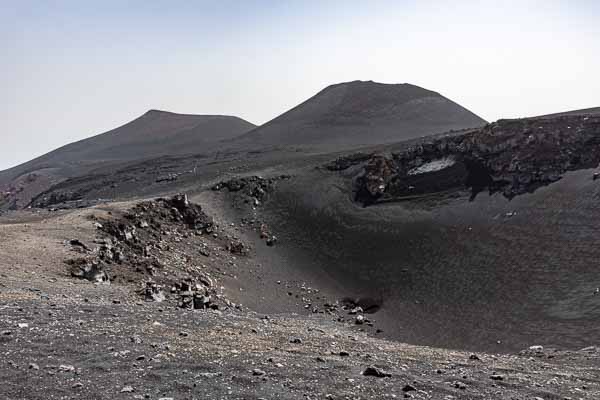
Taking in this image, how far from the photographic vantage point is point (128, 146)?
368ft

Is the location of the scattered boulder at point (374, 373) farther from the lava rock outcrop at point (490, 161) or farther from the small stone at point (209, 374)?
the lava rock outcrop at point (490, 161)

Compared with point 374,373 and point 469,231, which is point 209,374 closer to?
point 374,373

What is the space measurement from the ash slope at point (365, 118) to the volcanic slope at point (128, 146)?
14115mm

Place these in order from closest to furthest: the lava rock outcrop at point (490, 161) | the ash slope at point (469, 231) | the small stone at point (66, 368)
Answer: the small stone at point (66, 368) < the ash slope at point (469, 231) < the lava rock outcrop at point (490, 161)

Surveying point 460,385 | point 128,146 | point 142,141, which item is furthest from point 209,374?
point 142,141

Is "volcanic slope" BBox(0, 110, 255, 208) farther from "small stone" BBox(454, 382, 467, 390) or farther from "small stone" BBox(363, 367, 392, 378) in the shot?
"small stone" BBox(454, 382, 467, 390)

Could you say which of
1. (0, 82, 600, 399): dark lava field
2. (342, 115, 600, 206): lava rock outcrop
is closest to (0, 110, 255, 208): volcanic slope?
(0, 82, 600, 399): dark lava field

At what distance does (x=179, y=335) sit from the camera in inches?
404

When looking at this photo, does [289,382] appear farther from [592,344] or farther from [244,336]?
[592,344]

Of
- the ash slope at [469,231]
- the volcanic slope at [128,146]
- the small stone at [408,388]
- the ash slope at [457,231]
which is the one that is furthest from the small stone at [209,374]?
the volcanic slope at [128,146]

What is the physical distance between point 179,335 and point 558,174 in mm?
28859

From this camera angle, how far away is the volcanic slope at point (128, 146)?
273 feet

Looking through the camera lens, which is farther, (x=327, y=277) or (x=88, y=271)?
(x=327, y=277)

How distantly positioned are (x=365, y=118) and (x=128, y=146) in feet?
183
